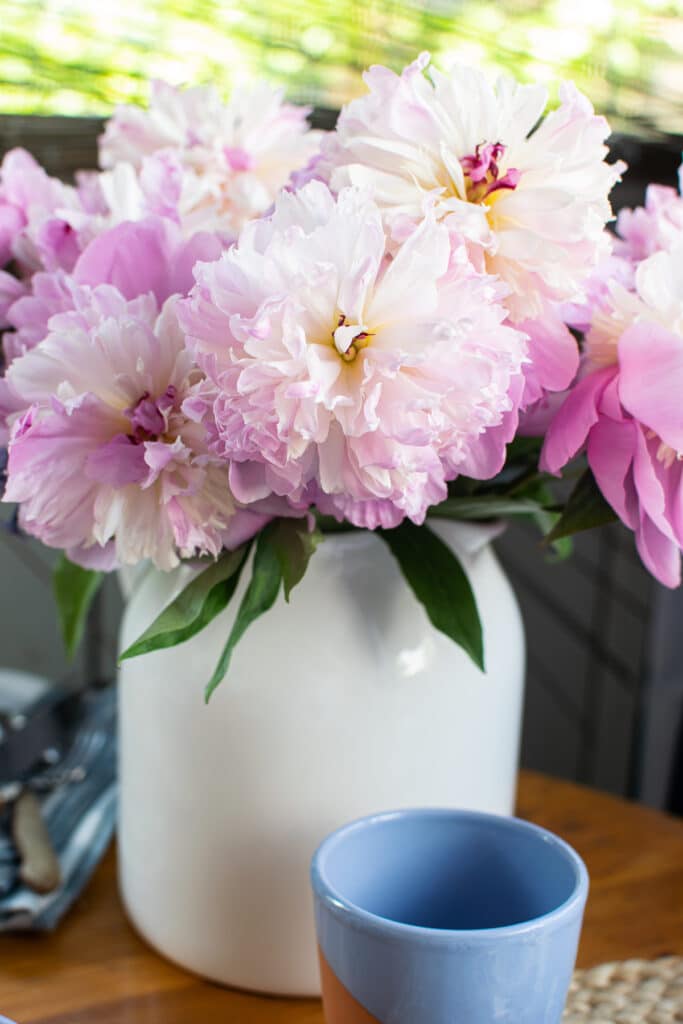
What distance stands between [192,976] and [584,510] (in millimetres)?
297

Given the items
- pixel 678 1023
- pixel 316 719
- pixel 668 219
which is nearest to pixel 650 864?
pixel 678 1023

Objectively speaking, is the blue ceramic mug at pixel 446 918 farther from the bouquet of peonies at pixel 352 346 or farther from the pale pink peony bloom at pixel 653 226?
the pale pink peony bloom at pixel 653 226

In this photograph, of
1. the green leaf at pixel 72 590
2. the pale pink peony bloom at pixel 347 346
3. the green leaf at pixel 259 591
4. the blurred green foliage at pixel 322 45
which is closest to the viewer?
the pale pink peony bloom at pixel 347 346

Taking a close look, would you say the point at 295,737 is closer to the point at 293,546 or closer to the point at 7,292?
the point at 293,546

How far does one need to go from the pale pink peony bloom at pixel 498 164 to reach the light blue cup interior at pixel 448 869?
222 millimetres

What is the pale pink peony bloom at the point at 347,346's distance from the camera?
342 mm

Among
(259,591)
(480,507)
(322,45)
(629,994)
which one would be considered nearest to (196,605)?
(259,591)

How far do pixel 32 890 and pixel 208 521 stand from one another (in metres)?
0.31

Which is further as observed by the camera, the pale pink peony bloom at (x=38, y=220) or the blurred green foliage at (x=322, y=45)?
the blurred green foliage at (x=322, y=45)

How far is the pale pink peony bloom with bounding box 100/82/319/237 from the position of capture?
0.51 m

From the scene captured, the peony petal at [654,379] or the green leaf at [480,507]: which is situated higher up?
the peony petal at [654,379]

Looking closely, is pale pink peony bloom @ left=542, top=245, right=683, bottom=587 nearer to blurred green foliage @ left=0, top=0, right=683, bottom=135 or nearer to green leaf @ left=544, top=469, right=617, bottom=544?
green leaf @ left=544, top=469, right=617, bottom=544

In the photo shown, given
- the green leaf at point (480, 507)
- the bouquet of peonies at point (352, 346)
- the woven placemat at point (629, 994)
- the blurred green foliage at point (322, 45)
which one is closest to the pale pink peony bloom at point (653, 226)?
the bouquet of peonies at point (352, 346)

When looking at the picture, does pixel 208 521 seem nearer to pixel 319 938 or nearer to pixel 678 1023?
pixel 319 938
